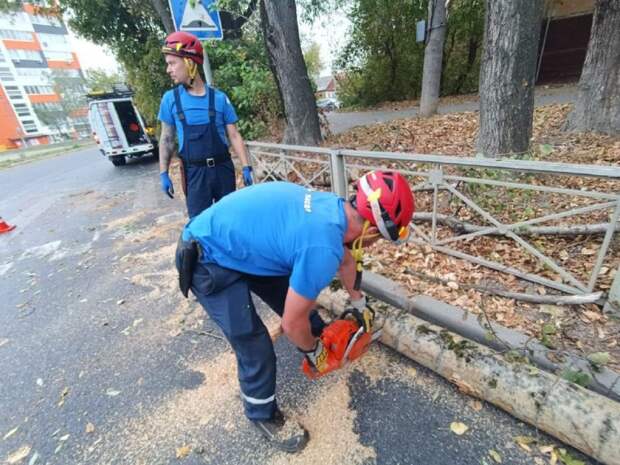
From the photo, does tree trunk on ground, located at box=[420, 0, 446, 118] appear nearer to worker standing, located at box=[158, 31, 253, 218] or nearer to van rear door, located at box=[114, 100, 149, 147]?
worker standing, located at box=[158, 31, 253, 218]

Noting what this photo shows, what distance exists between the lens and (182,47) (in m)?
2.60

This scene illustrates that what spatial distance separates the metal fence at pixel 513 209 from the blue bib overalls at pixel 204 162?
105cm

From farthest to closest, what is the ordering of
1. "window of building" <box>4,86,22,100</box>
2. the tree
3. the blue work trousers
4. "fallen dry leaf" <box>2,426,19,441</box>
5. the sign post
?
the tree, "window of building" <box>4,86,22,100</box>, the sign post, "fallen dry leaf" <box>2,426,19,441</box>, the blue work trousers

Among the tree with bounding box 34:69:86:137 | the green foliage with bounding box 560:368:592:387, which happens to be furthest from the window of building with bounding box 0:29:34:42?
the green foliage with bounding box 560:368:592:387

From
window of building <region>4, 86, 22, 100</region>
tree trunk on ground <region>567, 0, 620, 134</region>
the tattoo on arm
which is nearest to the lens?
the tattoo on arm

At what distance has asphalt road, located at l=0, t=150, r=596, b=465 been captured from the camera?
1.72 metres

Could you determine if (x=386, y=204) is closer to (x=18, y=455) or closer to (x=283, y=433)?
(x=283, y=433)

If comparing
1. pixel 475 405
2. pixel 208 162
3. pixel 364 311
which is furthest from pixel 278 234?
pixel 208 162

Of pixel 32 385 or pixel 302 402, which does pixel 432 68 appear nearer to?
pixel 302 402

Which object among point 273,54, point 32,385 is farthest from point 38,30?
point 32,385

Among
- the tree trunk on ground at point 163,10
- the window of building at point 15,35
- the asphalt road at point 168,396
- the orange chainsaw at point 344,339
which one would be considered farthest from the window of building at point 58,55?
the orange chainsaw at point 344,339

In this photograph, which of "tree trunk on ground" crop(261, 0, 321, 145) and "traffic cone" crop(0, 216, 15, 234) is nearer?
"tree trunk on ground" crop(261, 0, 321, 145)

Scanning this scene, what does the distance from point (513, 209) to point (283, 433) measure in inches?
110

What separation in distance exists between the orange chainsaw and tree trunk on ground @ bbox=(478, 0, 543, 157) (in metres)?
2.98
